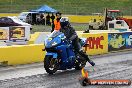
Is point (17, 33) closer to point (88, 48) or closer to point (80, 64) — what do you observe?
point (88, 48)

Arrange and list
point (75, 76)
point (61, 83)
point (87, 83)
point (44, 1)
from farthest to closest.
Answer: point (44, 1), point (75, 76), point (61, 83), point (87, 83)

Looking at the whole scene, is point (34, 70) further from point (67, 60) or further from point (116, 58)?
point (116, 58)

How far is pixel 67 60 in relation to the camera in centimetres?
1305

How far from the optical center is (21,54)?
605 inches

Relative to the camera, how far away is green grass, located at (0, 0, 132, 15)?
5516 centimetres

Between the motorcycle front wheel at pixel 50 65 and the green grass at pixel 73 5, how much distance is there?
4191cm

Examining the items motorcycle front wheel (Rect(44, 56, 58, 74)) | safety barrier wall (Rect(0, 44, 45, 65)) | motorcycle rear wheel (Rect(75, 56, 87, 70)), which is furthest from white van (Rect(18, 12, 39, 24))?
motorcycle front wheel (Rect(44, 56, 58, 74))

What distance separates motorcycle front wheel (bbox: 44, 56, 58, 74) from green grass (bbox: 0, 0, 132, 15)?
41912mm

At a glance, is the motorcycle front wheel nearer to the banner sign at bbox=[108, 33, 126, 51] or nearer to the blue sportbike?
the blue sportbike

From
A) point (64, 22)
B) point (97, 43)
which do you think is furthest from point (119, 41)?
point (64, 22)

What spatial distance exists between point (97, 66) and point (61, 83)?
13.7 feet

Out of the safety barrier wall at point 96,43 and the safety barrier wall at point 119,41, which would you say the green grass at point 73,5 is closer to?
the safety barrier wall at point 119,41

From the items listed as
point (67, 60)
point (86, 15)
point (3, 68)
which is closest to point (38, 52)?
point (3, 68)

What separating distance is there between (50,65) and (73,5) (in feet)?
148
